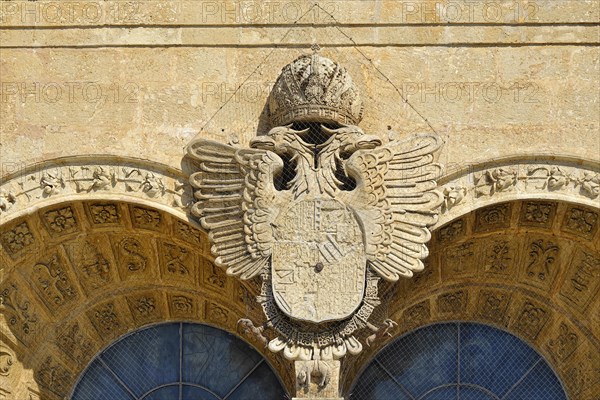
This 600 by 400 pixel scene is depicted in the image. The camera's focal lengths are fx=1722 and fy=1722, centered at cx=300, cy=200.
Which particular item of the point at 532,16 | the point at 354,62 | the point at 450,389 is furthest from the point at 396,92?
the point at 450,389

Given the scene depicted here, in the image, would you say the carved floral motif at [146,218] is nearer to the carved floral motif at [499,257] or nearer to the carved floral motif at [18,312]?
the carved floral motif at [18,312]

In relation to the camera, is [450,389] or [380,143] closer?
[380,143]

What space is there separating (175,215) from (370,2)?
224 centimetres

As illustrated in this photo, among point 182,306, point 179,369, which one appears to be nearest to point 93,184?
point 182,306

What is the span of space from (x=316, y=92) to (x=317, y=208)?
865 mm

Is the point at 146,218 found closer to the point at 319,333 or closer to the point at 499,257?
the point at 319,333

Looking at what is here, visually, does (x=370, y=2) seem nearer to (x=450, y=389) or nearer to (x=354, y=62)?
(x=354, y=62)

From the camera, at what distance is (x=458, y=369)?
45.5ft

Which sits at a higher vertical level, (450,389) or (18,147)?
(18,147)

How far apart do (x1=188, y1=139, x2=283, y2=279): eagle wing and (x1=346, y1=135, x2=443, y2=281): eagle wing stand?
667mm

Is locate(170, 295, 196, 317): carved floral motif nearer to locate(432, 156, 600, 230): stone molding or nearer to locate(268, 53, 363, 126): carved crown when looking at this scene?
locate(268, 53, 363, 126): carved crown

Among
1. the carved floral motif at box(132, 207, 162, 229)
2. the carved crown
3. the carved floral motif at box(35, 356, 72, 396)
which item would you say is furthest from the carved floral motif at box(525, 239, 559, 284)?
the carved floral motif at box(35, 356, 72, 396)

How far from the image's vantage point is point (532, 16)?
1324 centimetres

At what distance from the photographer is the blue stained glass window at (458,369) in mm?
13805
